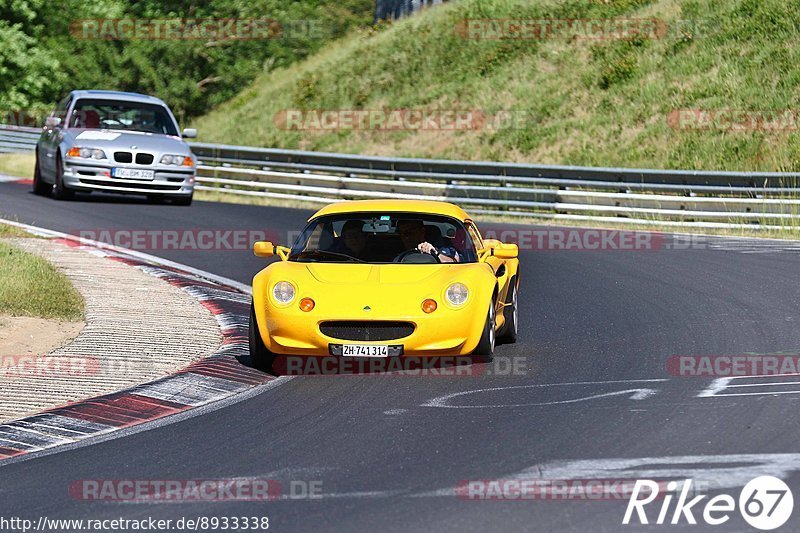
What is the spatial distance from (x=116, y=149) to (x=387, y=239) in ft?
39.7

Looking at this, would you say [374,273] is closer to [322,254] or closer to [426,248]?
[322,254]

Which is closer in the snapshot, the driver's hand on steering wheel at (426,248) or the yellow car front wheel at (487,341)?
the yellow car front wheel at (487,341)

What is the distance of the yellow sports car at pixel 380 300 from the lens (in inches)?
375

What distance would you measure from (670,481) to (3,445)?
11.9 ft

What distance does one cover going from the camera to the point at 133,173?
22.2 m

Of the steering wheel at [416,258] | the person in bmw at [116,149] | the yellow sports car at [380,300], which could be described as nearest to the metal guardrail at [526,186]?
the person in bmw at [116,149]

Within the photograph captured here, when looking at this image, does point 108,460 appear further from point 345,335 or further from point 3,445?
point 345,335

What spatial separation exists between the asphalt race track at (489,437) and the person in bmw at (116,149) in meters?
11.4

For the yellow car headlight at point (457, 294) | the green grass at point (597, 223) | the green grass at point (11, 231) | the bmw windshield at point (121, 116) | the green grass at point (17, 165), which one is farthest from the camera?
the green grass at point (17, 165)

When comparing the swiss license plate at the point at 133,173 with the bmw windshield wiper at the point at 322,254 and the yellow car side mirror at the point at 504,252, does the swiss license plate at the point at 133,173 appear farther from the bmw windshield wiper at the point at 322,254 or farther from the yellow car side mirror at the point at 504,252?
the yellow car side mirror at the point at 504,252

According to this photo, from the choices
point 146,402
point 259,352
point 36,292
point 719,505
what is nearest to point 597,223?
point 36,292

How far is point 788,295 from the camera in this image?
43.9 ft

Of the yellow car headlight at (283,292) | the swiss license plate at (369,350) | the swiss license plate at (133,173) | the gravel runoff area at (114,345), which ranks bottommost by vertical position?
the gravel runoff area at (114,345)

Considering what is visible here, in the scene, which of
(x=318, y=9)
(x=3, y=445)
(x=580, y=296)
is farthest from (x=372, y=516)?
(x=318, y=9)
